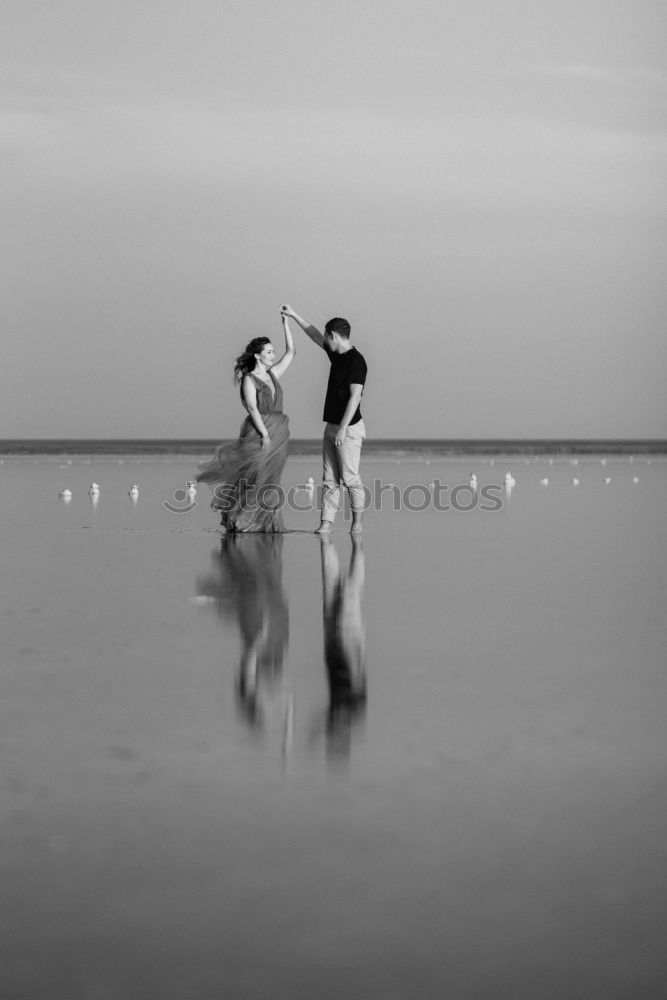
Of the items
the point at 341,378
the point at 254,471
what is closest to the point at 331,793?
the point at 341,378

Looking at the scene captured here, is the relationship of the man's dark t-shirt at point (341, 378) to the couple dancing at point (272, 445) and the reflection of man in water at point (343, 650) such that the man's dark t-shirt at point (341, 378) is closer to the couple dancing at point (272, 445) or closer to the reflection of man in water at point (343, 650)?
the couple dancing at point (272, 445)

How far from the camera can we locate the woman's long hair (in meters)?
15.9

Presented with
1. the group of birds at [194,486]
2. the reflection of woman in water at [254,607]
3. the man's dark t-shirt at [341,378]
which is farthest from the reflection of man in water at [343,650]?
the group of birds at [194,486]

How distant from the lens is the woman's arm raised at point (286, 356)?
1603cm

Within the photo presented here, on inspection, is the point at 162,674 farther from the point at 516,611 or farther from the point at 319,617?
the point at 516,611

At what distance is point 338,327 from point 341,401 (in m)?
0.76

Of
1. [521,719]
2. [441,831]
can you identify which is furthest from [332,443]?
[441,831]

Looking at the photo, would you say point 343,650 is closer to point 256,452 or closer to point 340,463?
point 340,463

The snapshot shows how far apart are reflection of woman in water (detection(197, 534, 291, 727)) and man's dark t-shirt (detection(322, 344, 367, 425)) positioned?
147cm

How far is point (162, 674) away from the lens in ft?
21.4

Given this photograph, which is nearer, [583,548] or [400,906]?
[400,906]

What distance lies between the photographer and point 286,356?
1627cm

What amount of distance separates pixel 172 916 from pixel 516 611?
6.07 metres

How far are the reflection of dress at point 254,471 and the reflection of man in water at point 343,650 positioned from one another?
348 centimetres
